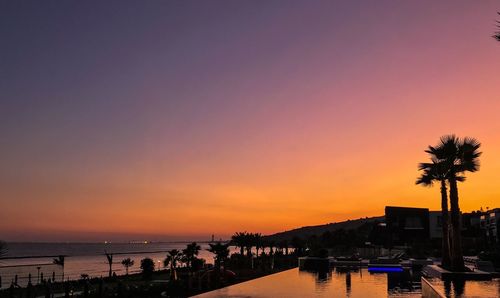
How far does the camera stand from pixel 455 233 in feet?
85.3

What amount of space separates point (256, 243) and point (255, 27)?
127 feet

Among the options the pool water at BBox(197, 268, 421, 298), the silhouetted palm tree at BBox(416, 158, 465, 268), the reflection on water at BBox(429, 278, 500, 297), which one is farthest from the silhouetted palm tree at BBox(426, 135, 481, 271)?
the reflection on water at BBox(429, 278, 500, 297)

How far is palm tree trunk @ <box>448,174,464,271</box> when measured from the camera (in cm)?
2512

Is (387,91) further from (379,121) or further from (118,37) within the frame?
(118,37)

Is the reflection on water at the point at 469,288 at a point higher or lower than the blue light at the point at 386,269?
higher

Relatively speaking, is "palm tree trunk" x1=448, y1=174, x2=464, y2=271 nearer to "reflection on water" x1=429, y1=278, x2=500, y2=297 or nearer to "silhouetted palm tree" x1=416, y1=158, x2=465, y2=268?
"silhouetted palm tree" x1=416, y1=158, x2=465, y2=268

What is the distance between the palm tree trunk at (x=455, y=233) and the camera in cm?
2512

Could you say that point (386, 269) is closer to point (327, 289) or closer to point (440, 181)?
point (440, 181)

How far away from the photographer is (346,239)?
250 ft

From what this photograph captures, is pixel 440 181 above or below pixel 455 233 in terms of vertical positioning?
above

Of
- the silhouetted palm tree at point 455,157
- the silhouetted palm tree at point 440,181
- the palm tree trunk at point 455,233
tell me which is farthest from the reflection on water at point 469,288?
the silhouetted palm tree at point 440,181

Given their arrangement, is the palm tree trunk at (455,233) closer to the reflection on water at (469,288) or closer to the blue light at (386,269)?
the reflection on water at (469,288)

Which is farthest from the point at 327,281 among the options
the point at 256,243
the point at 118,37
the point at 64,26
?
the point at 256,243

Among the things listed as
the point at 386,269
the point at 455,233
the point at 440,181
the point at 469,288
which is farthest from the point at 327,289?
the point at 386,269
